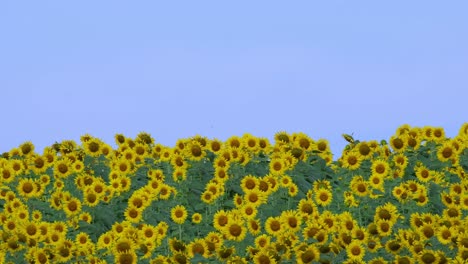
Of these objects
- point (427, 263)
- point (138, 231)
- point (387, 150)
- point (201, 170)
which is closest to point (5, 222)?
point (138, 231)

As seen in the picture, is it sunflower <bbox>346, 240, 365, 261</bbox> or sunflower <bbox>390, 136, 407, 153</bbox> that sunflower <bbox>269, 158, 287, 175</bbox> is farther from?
sunflower <bbox>346, 240, 365, 261</bbox>

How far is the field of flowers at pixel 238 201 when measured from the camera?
8281mm

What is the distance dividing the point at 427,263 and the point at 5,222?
15.9 feet

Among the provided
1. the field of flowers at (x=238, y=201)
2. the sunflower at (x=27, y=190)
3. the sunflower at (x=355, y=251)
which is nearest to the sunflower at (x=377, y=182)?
the field of flowers at (x=238, y=201)

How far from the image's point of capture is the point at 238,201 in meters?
10.0

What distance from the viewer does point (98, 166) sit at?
12.1 meters

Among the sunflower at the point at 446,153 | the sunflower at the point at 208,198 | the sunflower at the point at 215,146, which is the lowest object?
the sunflower at the point at 208,198

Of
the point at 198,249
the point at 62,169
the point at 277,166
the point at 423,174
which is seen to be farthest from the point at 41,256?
the point at 423,174

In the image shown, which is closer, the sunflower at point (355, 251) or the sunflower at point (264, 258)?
the sunflower at point (264, 258)

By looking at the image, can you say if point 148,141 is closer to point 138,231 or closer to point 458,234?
point 138,231

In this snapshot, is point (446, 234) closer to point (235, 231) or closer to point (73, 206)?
point (235, 231)

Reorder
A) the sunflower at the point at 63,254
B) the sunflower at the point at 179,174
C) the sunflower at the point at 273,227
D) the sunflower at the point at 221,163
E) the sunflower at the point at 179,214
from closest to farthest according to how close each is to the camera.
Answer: the sunflower at the point at 63,254 → the sunflower at the point at 273,227 → the sunflower at the point at 179,214 → the sunflower at the point at 221,163 → the sunflower at the point at 179,174

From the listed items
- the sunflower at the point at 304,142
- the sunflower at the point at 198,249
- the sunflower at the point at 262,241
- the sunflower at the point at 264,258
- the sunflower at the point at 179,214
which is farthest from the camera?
the sunflower at the point at 304,142

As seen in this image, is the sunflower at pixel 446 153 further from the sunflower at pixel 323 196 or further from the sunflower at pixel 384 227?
the sunflower at pixel 384 227
